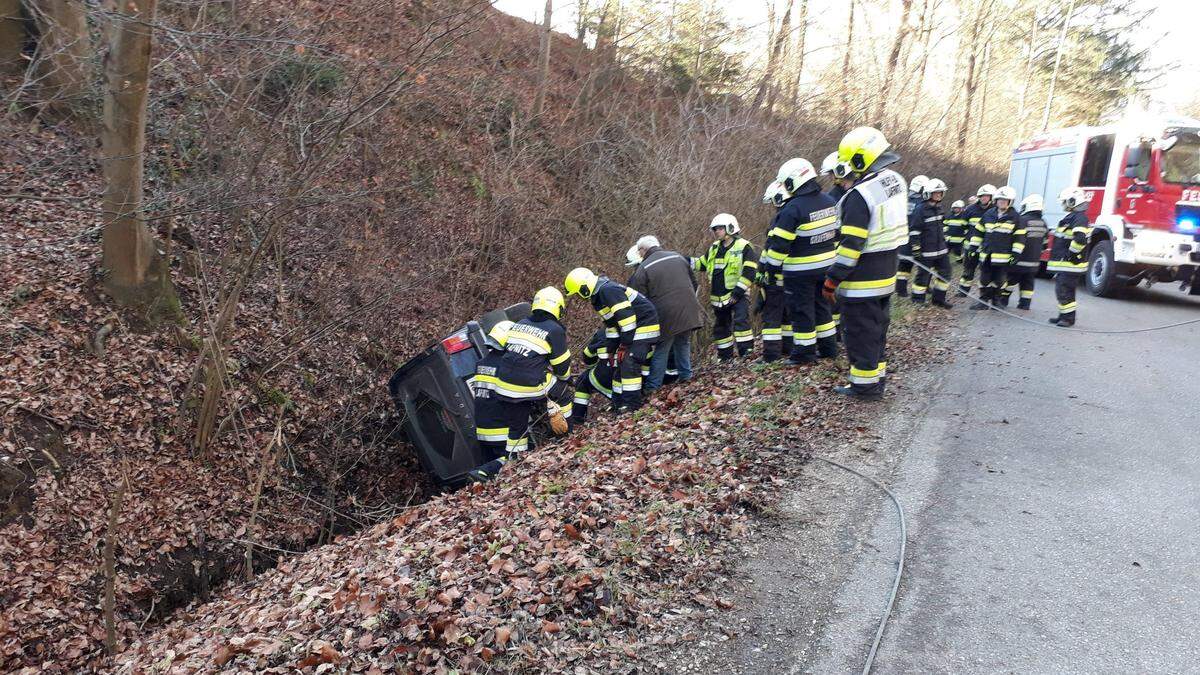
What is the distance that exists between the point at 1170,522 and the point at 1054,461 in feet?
3.49

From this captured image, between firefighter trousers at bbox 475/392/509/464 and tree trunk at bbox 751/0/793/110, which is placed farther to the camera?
tree trunk at bbox 751/0/793/110

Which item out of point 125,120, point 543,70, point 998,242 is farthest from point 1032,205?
point 125,120

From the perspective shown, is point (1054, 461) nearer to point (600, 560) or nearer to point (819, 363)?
point (819, 363)

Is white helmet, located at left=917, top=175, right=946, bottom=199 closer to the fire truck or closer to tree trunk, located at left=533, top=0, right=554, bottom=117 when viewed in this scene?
the fire truck

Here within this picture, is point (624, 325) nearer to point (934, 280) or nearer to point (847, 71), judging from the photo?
point (934, 280)

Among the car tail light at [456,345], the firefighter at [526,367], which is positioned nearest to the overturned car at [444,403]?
the car tail light at [456,345]

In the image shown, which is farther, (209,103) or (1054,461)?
(209,103)

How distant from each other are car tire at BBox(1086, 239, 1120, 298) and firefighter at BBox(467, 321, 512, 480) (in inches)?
480

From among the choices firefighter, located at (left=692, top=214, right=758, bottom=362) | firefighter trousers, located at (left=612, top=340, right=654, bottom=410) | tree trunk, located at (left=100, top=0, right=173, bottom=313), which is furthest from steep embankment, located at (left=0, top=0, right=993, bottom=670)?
firefighter, located at (left=692, top=214, right=758, bottom=362)

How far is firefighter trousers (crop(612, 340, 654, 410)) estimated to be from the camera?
815cm

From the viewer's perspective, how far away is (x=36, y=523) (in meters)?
5.98

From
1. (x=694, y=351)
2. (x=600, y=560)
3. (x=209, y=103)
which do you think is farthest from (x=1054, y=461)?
(x=209, y=103)

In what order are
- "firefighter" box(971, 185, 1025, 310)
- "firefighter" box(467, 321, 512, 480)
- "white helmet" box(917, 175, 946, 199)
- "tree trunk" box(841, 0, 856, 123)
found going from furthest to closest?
"tree trunk" box(841, 0, 856, 123) → "white helmet" box(917, 175, 946, 199) → "firefighter" box(971, 185, 1025, 310) → "firefighter" box(467, 321, 512, 480)

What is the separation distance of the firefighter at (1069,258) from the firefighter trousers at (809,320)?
456cm
